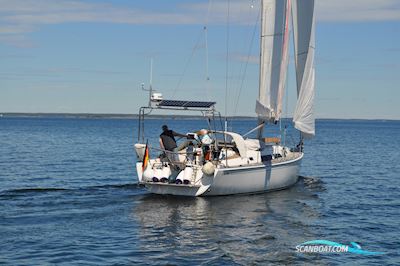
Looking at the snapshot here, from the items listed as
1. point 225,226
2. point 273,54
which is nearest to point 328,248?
point 225,226

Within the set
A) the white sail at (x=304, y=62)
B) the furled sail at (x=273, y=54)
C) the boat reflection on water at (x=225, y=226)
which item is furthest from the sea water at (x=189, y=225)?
the furled sail at (x=273, y=54)

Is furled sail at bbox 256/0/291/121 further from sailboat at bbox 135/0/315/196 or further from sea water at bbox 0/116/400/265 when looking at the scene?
sea water at bbox 0/116/400/265

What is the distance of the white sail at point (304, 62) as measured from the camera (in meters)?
30.9

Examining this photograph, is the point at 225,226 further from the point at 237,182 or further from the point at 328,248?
the point at 237,182

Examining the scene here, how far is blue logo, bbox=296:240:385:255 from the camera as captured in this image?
58.5 ft

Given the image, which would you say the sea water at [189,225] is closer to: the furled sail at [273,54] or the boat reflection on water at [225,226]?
the boat reflection on water at [225,226]

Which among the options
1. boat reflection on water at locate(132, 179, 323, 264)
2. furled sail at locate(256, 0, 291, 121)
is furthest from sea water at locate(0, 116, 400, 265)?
furled sail at locate(256, 0, 291, 121)

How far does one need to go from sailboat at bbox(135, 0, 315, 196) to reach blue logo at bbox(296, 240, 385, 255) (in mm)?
6218

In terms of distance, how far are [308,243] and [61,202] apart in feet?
31.7

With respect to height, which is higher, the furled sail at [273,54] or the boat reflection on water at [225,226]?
the furled sail at [273,54]

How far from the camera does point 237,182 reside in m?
25.3

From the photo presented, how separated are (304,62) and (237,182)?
9.01m

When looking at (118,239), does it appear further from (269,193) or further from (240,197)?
(269,193)

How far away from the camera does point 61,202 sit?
915 inches
